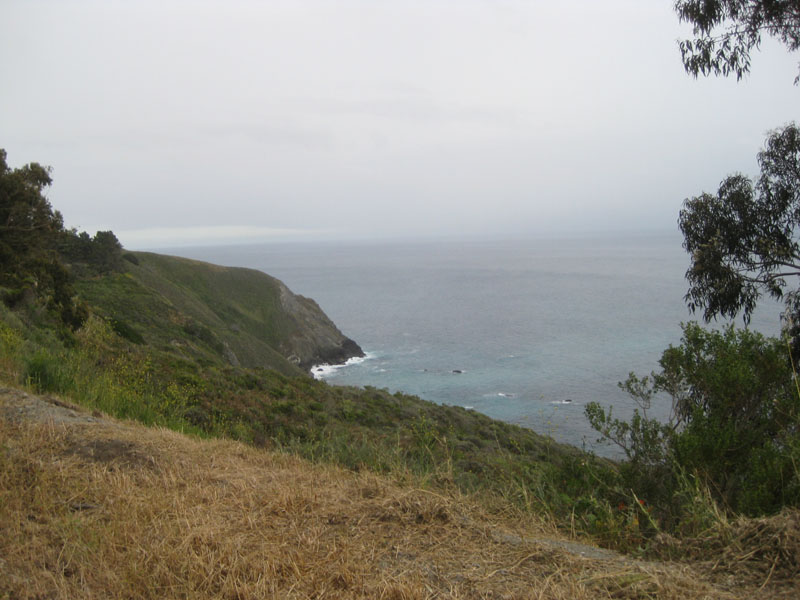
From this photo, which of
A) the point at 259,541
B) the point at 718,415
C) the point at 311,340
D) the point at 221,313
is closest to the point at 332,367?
the point at 311,340

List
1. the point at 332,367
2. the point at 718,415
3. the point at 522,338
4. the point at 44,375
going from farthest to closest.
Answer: the point at 522,338
the point at 332,367
the point at 718,415
the point at 44,375

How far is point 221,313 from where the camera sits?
5609 cm

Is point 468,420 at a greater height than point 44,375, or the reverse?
point 44,375

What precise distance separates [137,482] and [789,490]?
5.25 meters

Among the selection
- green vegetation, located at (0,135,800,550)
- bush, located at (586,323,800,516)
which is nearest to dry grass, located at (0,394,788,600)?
green vegetation, located at (0,135,800,550)

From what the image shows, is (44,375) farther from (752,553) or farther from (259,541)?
(752,553)

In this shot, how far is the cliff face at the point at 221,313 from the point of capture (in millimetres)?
33406

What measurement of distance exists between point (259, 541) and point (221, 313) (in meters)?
55.5

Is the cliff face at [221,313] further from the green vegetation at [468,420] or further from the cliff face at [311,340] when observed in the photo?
the green vegetation at [468,420]

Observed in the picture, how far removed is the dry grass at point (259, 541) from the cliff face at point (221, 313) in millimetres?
24313

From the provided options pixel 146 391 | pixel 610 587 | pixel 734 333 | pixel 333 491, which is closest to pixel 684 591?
pixel 610 587

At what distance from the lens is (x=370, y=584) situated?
9.24 feet

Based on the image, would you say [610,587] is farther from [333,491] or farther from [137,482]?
[137,482]

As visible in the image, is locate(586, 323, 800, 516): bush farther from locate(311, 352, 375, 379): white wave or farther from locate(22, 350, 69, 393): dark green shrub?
locate(311, 352, 375, 379): white wave
